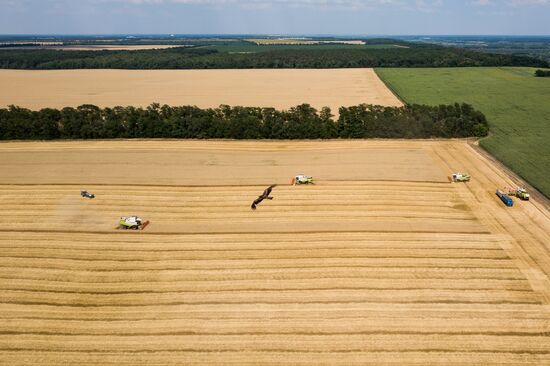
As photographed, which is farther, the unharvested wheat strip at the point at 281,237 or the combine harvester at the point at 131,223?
the combine harvester at the point at 131,223

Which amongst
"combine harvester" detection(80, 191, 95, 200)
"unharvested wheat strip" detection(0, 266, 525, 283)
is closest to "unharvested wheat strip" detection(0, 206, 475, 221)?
"combine harvester" detection(80, 191, 95, 200)

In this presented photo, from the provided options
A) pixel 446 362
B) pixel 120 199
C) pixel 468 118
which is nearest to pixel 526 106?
pixel 468 118

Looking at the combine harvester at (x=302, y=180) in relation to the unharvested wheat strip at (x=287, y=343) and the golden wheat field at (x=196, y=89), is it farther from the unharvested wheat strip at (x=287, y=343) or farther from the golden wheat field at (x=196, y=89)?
the golden wheat field at (x=196, y=89)

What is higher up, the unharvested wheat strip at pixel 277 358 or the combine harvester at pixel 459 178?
the combine harvester at pixel 459 178

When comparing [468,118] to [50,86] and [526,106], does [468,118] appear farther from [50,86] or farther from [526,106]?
[50,86]

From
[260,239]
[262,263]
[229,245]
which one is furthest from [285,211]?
[262,263]

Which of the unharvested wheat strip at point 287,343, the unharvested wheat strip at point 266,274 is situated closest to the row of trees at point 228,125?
the unharvested wheat strip at point 266,274
